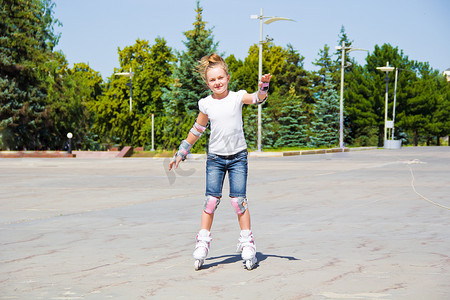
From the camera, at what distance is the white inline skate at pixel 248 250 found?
527 cm

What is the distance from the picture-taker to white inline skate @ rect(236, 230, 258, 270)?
5273 millimetres

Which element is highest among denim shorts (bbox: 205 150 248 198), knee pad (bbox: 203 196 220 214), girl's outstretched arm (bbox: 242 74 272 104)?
girl's outstretched arm (bbox: 242 74 272 104)

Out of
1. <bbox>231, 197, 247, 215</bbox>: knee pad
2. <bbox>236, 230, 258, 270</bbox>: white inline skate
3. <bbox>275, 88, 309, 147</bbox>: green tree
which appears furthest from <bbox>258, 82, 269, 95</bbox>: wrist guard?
<bbox>275, 88, 309, 147</bbox>: green tree

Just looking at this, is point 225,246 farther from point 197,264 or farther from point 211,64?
point 211,64

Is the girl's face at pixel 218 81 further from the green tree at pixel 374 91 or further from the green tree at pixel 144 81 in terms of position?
the green tree at pixel 374 91

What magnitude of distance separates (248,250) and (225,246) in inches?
51.6

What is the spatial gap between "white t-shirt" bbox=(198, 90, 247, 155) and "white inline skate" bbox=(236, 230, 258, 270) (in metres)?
0.75

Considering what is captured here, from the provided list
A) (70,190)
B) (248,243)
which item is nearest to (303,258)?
(248,243)

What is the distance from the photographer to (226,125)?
5.61 m

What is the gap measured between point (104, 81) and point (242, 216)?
6511 cm

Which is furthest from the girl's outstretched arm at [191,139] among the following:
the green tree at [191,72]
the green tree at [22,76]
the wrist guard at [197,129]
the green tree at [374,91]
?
the green tree at [374,91]

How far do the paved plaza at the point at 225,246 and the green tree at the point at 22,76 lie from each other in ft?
108

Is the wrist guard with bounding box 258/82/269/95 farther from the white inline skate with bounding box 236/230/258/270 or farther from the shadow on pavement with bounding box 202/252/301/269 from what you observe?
the shadow on pavement with bounding box 202/252/301/269

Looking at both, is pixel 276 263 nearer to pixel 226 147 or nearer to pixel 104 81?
pixel 226 147
